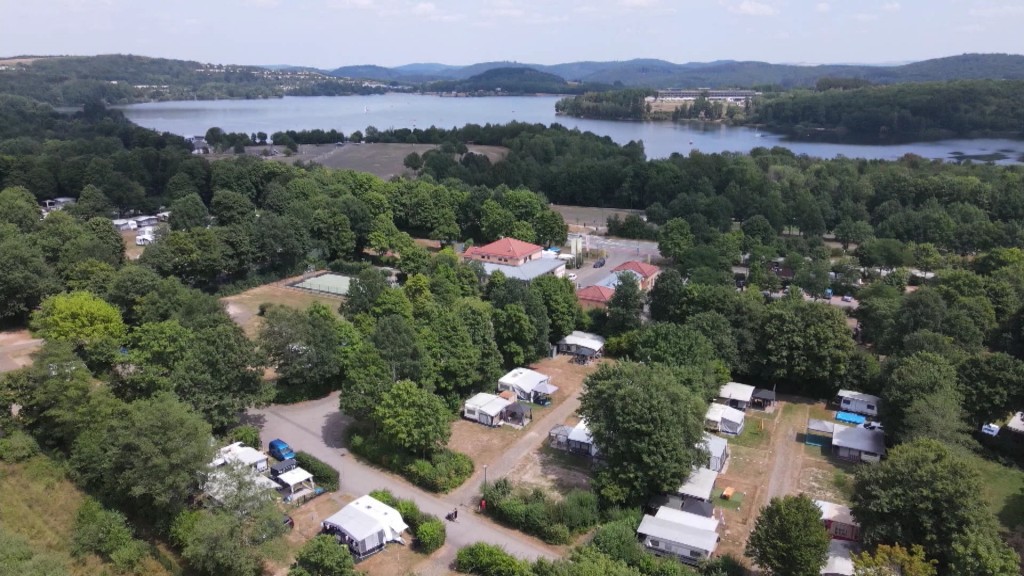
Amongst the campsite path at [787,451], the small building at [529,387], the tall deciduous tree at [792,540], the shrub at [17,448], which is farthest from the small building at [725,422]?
the shrub at [17,448]

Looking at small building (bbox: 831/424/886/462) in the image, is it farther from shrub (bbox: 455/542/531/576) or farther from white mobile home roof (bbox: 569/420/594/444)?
shrub (bbox: 455/542/531/576)

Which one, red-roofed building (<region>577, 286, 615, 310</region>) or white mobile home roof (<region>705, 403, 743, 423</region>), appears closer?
white mobile home roof (<region>705, 403, 743, 423</region>)

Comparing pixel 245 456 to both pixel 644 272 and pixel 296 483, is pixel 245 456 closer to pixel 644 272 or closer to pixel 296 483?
pixel 296 483

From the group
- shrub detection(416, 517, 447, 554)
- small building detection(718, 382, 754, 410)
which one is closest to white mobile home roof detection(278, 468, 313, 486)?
shrub detection(416, 517, 447, 554)

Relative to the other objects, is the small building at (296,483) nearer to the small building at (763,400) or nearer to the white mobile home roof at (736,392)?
the white mobile home roof at (736,392)

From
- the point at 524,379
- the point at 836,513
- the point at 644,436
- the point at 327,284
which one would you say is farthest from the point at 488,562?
the point at 327,284
